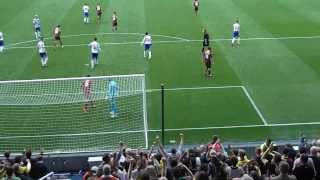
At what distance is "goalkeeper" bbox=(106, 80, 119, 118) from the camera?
68.6 feet

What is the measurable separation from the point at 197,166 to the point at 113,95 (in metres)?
9.15

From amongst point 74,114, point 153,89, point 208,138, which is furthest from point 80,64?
point 208,138

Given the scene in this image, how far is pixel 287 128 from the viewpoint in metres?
21.5

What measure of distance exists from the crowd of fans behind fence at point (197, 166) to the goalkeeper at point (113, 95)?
664 centimetres

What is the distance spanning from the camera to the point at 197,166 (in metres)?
13.1

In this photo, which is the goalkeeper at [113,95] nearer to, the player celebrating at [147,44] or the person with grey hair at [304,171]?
the player celebrating at [147,44]

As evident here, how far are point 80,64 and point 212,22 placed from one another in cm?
1275

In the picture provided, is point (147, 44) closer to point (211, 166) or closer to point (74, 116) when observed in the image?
point (74, 116)

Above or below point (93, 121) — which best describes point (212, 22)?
above

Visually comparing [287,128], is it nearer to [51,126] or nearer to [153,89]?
[153,89]

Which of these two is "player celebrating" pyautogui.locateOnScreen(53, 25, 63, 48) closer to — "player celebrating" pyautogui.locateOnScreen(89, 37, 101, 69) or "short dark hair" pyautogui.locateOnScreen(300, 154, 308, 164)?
"player celebrating" pyautogui.locateOnScreen(89, 37, 101, 69)

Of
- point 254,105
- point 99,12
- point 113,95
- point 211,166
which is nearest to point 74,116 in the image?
point 113,95

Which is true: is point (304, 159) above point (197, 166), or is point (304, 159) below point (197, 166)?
above

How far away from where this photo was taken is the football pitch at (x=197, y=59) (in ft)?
72.4
